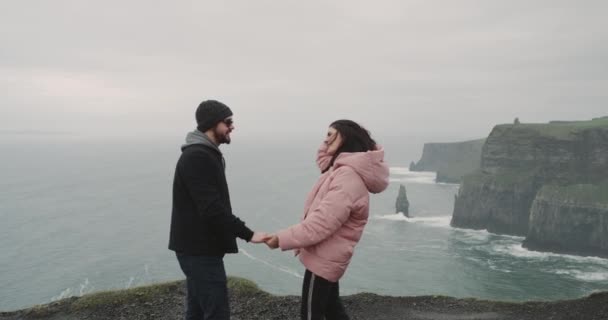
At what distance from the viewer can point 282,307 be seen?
436 inches

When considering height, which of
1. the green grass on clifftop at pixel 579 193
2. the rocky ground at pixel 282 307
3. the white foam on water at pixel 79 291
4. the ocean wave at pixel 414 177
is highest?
the rocky ground at pixel 282 307

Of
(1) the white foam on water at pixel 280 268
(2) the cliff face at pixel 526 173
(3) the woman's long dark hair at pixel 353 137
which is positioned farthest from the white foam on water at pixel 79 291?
(2) the cliff face at pixel 526 173

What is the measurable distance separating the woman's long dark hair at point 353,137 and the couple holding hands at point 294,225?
0.5 inches

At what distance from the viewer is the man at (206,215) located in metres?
5.05

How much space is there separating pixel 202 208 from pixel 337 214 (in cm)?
146

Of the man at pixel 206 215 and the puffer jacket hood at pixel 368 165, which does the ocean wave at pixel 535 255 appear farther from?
the man at pixel 206 215

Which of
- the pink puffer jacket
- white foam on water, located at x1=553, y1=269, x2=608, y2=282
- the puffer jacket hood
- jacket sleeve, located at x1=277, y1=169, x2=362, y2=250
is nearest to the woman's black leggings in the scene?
the pink puffer jacket

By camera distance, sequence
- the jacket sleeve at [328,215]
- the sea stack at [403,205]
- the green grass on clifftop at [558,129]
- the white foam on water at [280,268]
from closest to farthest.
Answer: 1. the jacket sleeve at [328,215]
2. the white foam on water at [280,268]
3. the green grass on clifftop at [558,129]
4. the sea stack at [403,205]

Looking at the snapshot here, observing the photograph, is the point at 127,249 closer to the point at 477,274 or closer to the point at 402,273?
the point at 402,273

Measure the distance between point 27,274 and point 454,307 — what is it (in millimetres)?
53357

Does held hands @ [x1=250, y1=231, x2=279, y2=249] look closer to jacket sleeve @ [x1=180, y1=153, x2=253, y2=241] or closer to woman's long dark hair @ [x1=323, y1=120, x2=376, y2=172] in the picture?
jacket sleeve @ [x1=180, y1=153, x2=253, y2=241]

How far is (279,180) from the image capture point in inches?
5600

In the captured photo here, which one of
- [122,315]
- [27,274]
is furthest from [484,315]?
[27,274]

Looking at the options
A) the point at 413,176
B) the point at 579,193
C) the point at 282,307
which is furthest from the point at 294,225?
the point at 413,176
